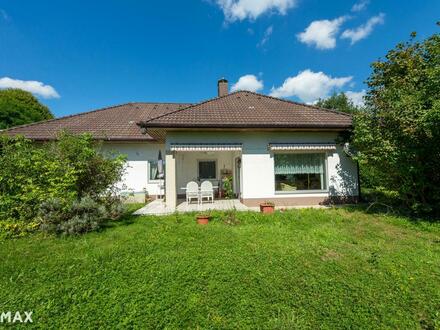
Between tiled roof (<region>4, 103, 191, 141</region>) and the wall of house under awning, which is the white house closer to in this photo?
the wall of house under awning

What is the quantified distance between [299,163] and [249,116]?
463cm

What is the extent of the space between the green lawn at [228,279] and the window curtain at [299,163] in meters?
5.95

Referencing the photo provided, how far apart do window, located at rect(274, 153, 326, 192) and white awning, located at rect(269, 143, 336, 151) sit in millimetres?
630

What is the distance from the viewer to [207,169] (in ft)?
62.1

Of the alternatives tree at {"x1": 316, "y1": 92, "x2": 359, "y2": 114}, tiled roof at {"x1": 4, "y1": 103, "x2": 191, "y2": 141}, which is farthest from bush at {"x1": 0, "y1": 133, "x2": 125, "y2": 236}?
tree at {"x1": 316, "y1": 92, "x2": 359, "y2": 114}

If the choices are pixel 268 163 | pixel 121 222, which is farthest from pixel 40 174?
pixel 268 163

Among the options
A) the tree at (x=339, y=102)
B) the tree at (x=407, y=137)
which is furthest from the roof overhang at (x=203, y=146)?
the tree at (x=339, y=102)

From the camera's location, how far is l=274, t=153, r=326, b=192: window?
1345 cm

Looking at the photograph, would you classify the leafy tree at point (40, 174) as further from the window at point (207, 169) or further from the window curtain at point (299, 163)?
the window curtain at point (299, 163)

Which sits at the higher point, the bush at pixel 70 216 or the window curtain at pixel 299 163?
the window curtain at pixel 299 163

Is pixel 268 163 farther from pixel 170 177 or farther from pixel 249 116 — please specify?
pixel 170 177

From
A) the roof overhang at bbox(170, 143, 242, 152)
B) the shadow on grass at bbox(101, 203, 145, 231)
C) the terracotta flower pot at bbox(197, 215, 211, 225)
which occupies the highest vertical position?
the roof overhang at bbox(170, 143, 242, 152)

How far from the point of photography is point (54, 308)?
412 cm

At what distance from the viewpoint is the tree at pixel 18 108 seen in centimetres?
3375
